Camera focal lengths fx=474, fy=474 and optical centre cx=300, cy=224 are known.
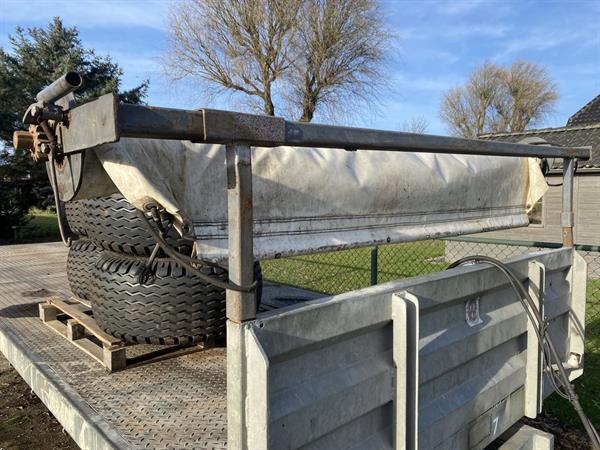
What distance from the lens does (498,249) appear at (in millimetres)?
10445

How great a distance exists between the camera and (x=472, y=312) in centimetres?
184

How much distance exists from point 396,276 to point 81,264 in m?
6.20

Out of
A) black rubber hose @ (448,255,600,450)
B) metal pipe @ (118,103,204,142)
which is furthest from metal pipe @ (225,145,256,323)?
black rubber hose @ (448,255,600,450)

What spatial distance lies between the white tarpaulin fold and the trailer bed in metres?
0.61

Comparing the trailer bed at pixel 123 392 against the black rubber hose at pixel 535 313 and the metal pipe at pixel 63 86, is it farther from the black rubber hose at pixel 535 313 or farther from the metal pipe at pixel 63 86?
the black rubber hose at pixel 535 313

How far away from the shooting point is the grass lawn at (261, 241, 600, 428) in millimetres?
3747

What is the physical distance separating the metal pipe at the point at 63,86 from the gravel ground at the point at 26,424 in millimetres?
2877

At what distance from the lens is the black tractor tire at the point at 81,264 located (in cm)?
275

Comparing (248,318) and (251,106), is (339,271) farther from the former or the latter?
(251,106)

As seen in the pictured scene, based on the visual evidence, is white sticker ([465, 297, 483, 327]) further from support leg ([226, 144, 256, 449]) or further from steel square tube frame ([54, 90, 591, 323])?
support leg ([226, 144, 256, 449])

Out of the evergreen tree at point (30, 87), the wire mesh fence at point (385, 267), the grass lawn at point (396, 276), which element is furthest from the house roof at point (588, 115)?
the evergreen tree at point (30, 87)

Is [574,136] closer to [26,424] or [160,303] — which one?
[160,303]

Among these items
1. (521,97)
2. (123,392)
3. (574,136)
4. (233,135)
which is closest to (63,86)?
(233,135)

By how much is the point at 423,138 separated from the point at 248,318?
839 mm
